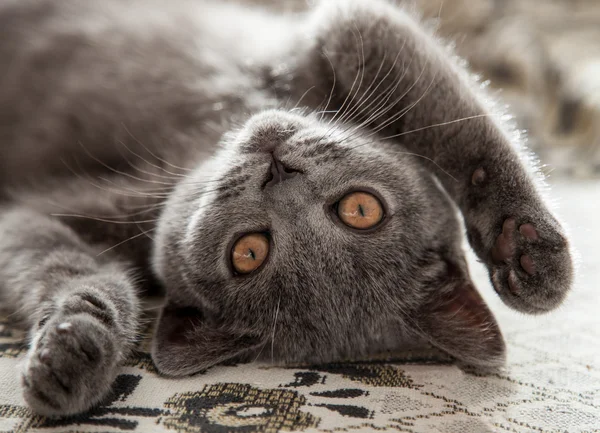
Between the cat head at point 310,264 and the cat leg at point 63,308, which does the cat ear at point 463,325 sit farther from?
the cat leg at point 63,308

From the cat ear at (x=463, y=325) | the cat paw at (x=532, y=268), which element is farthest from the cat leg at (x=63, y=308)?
the cat paw at (x=532, y=268)

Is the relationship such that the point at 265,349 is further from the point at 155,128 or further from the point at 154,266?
the point at 155,128

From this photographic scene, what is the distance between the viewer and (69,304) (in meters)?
1.19

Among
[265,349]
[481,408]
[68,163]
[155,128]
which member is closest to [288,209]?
[265,349]

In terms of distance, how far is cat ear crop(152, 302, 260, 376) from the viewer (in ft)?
3.92

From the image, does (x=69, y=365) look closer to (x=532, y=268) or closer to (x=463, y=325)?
(x=463, y=325)

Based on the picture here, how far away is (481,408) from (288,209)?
1.89 ft

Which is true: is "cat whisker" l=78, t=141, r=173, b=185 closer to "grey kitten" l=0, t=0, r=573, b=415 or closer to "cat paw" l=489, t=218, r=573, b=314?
"grey kitten" l=0, t=0, r=573, b=415

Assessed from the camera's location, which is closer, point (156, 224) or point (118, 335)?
point (118, 335)

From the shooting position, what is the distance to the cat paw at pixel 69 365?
1.01m

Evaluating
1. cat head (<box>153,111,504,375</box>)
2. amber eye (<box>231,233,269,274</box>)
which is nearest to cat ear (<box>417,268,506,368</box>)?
cat head (<box>153,111,504,375</box>)

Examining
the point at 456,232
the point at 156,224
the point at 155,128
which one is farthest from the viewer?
the point at 155,128

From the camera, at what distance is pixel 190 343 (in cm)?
126

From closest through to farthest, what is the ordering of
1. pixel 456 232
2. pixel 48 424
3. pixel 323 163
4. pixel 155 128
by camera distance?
pixel 48 424 < pixel 323 163 < pixel 456 232 < pixel 155 128
